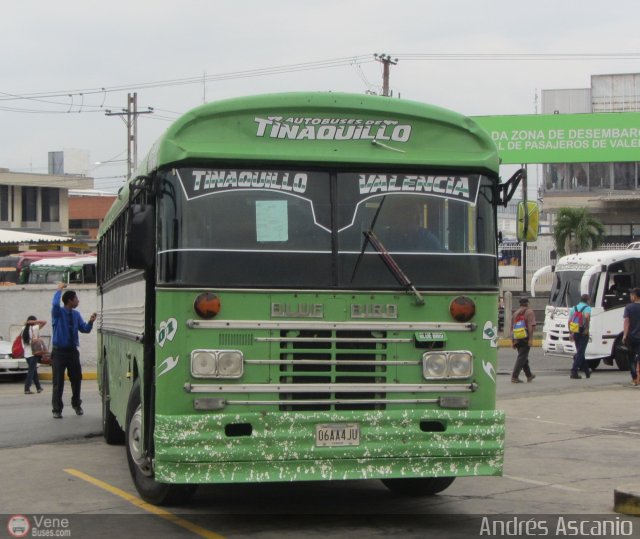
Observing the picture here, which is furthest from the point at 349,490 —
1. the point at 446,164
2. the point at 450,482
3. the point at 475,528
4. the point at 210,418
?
the point at 446,164

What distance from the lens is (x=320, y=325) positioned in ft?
27.5

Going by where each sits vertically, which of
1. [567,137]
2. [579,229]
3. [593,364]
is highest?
[567,137]

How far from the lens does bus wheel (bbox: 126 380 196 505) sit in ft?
30.0

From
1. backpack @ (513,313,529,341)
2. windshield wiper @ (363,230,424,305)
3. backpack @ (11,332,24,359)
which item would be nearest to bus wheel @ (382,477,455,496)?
windshield wiper @ (363,230,424,305)

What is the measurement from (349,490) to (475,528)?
210cm

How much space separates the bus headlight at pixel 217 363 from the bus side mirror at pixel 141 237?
0.90m

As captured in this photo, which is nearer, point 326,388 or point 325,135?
point 326,388

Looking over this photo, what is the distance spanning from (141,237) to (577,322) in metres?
16.9

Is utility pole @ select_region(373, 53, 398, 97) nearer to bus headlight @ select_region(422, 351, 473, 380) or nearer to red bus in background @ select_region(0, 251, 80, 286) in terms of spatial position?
red bus in background @ select_region(0, 251, 80, 286)

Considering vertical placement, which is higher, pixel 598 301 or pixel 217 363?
pixel 217 363

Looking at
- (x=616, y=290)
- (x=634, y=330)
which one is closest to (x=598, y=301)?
(x=616, y=290)

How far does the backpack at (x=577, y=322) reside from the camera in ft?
77.8

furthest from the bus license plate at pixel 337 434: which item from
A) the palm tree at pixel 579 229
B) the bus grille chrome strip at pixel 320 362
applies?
the palm tree at pixel 579 229

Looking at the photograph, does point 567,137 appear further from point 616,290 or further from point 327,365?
point 327,365
